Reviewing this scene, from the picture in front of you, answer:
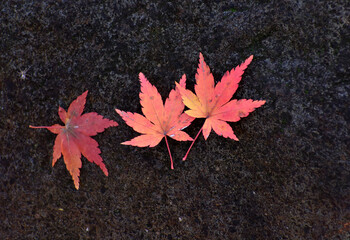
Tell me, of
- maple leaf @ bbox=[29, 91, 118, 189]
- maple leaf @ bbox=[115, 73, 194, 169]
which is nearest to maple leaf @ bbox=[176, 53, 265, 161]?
maple leaf @ bbox=[115, 73, 194, 169]

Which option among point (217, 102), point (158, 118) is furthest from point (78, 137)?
point (217, 102)

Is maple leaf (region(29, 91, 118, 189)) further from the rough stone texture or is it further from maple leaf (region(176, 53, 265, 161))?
maple leaf (region(176, 53, 265, 161))

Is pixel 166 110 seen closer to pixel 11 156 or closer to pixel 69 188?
pixel 69 188

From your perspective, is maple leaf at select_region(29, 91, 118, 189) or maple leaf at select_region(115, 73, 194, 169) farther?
maple leaf at select_region(29, 91, 118, 189)

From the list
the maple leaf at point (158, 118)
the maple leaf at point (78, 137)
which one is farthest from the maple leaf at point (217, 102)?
the maple leaf at point (78, 137)

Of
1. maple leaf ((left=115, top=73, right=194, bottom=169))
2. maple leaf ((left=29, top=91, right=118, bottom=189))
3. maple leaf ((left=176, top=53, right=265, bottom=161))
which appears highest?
maple leaf ((left=176, top=53, right=265, bottom=161))

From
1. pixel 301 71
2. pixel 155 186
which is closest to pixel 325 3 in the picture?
pixel 301 71
